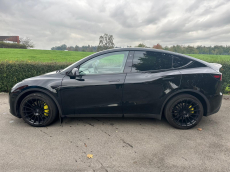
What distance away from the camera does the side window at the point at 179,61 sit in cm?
315

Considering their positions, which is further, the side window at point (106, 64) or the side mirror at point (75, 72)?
the side window at point (106, 64)

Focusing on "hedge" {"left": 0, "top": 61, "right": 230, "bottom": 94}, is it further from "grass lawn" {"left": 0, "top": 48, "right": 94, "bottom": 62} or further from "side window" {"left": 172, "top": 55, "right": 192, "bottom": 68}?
"side window" {"left": 172, "top": 55, "right": 192, "bottom": 68}

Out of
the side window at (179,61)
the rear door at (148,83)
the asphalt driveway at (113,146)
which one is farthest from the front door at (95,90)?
the side window at (179,61)

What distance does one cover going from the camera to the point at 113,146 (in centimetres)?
264

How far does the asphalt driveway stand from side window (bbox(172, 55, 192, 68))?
4.24ft

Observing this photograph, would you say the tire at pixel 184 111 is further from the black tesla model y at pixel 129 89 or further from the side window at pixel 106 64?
the side window at pixel 106 64

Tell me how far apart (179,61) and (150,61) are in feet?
1.89

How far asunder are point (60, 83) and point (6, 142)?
1.35m

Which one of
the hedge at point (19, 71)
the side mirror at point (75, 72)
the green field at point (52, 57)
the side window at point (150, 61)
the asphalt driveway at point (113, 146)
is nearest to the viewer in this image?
the asphalt driveway at point (113, 146)

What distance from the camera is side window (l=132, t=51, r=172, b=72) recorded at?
313cm

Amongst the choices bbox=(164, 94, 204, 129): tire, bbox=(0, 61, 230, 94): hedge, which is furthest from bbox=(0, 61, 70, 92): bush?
bbox=(164, 94, 204, 129): tire

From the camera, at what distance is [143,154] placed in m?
2.44

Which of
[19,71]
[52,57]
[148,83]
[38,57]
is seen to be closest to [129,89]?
[148,83]

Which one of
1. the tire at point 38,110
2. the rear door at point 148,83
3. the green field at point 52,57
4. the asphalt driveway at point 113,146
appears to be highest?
the green field at point 52,57
